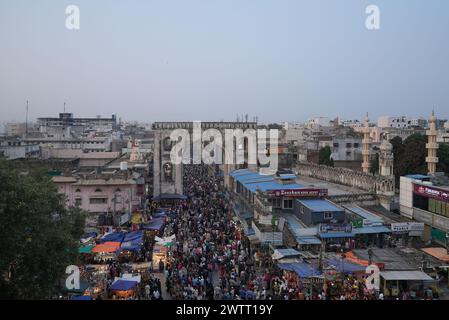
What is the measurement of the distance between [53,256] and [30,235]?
89 centimetres

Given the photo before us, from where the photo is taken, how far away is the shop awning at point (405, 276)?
52.0ft

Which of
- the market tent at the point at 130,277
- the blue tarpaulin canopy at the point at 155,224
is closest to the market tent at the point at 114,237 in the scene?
the blue tarpaulin canopy at the point at 155,224

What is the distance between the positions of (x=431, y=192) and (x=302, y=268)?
10.0 meters

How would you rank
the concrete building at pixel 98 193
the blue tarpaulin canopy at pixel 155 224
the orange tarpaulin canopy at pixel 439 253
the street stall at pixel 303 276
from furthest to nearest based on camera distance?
the concrete building at pixel 98 193 < the blue tarpaulin canopy at pixel 155 224 < the orange tarpaulin canopy at pixel 439 253 < the street stall at pixel 303 276

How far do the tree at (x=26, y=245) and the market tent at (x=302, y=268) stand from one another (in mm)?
7554

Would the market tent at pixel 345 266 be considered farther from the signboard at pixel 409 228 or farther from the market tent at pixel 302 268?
the signboard at pixel 409 228

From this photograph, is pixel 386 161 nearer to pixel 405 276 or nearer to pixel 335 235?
pixel 335 235

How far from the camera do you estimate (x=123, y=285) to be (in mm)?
16422

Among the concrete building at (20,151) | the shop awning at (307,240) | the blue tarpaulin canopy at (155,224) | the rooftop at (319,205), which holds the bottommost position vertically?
the blue tarpaulin canopy at (155,224)

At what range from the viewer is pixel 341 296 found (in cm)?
1582

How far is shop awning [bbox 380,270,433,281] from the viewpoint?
1584cm

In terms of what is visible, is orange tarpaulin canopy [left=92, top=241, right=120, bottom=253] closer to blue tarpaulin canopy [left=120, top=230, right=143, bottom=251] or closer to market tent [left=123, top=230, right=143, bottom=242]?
blue tarpaulin canopy [left=120, top=230, right=143, bottom=251]

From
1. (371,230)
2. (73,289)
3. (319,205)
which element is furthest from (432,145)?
(73,289)
